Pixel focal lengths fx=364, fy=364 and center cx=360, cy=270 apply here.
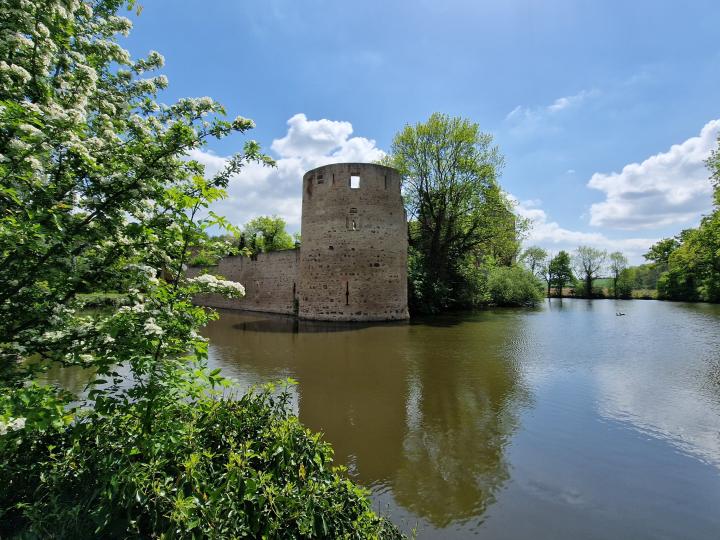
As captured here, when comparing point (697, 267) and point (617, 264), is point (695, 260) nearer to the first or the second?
point (697, 267)

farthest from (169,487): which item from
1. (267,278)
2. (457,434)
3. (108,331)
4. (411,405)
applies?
(267,278)

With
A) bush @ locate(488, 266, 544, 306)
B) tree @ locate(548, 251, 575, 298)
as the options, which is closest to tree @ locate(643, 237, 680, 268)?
tree @ locate(548, 251, 575, 298)

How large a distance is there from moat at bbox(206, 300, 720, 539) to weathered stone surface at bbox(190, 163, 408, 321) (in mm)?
6526

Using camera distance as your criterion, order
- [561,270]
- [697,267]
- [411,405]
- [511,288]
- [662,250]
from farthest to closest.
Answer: [561,270], [662,250], [697,267], [511,288], [411,405]

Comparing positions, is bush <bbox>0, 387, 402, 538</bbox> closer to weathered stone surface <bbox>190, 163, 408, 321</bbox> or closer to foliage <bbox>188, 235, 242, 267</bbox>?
foliage <bbox>188, 235, 242, 267</bbox>

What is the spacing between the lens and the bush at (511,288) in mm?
33312

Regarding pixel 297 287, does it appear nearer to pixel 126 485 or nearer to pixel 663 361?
pixel 663 361

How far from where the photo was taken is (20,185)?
7.03 feet

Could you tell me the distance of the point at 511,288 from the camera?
1313 inches

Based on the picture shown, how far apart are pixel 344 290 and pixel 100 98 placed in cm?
1454

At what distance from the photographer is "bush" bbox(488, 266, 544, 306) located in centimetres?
3331

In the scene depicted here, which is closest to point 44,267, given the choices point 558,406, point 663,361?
point 558,406

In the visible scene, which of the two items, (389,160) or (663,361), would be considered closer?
(663,361)

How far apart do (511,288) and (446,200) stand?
13391mm
